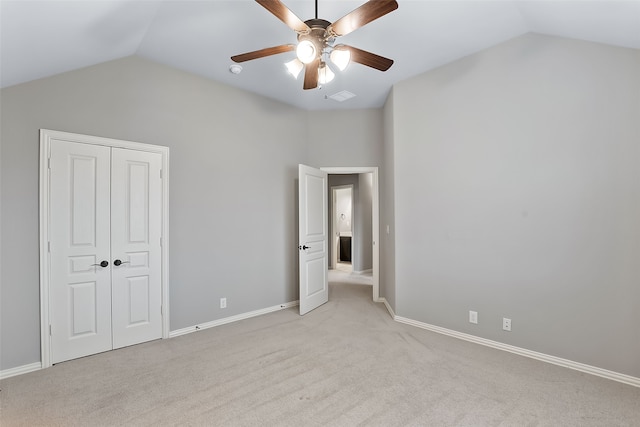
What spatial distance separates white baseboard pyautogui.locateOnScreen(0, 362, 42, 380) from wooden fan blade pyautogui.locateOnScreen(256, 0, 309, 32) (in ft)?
11.0

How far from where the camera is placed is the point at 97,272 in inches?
116

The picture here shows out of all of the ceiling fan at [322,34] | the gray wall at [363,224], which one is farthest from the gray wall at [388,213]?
the gray wall at [363,224]

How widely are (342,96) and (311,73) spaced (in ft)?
6.18

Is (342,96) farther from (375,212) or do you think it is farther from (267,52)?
(267,52)

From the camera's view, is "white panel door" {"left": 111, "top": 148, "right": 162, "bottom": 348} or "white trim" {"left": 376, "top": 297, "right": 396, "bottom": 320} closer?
"white panel door" {"left": 111, "top": 148, "right": 162, "bottom": 348}

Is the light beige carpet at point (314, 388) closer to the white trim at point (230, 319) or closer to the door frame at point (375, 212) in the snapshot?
the white trim at point (230, 319)

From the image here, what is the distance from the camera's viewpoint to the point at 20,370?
255 cm

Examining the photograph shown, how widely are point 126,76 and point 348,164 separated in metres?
2.99

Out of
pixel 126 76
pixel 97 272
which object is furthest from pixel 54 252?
pixel 126 76

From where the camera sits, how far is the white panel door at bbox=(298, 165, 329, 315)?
4184mm

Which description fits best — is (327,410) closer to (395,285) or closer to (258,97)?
(395,285)

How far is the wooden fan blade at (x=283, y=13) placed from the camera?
175 centimetres

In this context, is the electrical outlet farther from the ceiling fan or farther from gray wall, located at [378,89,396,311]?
the ceiling fan

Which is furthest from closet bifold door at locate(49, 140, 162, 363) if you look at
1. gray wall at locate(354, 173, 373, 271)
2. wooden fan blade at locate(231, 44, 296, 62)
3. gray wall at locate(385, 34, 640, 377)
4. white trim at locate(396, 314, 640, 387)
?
gray wall at locate(354, 173, 373, 271)
